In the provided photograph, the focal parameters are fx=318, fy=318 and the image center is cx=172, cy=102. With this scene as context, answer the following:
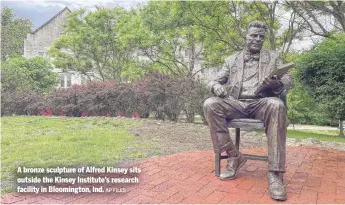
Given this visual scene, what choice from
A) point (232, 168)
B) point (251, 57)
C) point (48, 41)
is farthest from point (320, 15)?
point (48, 41)

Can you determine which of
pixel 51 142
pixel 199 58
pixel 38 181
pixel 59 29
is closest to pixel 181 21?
pixel 199 58

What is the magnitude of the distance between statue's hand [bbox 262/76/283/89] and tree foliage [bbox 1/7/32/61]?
2697 centimetres

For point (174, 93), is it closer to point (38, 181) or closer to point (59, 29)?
point (38, 181)

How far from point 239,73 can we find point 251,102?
0.40m

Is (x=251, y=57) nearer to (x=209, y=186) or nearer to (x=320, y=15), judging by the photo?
(x=209, y=186)

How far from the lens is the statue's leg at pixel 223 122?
337 cm

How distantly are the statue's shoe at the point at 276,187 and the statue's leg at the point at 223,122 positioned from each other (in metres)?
0.50

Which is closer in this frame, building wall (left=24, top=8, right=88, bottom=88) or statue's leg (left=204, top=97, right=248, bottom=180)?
statue's leg (left=204, top=97, right=248, bottom=180)

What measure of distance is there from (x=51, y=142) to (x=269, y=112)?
4250 millimetres

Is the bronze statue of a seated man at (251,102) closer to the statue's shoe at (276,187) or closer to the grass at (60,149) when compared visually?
the statue's shoe at (276,187)

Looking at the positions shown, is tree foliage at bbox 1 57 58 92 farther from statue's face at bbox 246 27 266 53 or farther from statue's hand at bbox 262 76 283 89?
statue's hand at bbox 262 76 283 89

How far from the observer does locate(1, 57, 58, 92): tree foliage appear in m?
16.3

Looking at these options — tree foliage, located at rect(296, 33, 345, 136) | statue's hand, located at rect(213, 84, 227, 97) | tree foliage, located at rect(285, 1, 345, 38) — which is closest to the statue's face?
statue's hand, located at rect(213, 84, 227, 97)

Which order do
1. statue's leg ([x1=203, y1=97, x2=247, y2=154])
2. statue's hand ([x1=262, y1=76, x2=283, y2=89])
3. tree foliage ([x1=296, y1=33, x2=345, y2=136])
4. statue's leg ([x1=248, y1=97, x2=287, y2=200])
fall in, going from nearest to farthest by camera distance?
1. statue's leg ([x1=248, y1=97, x2=287, y2=200])
2. statue's hand ([x1=262, y1=76, x2=283, y2=89])
3. statue's leg ([x1=203, y1=97, x2=247, y2=154])
4. tree foliage ([x1=296, y1=33, x2=345, y2=136])
